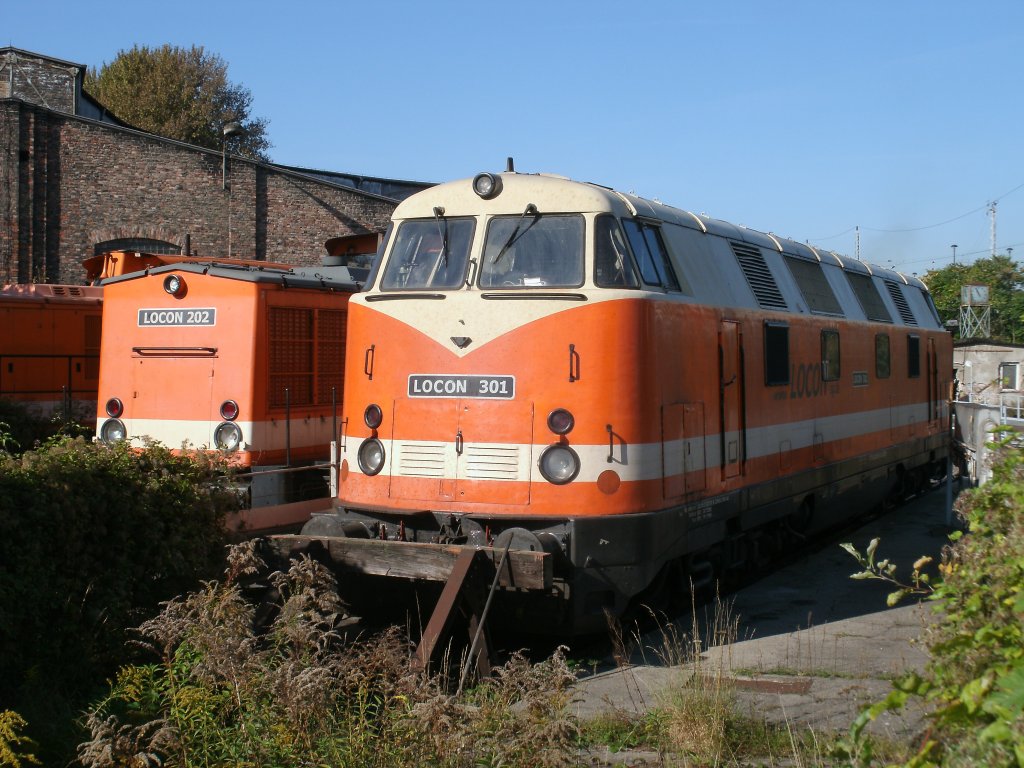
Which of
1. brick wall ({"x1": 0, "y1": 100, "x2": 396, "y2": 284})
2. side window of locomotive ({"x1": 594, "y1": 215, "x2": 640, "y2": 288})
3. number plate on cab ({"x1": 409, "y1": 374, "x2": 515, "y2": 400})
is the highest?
brick wall ({"x1": 0, "y1": 100, "x2": 396, "y2": 284})

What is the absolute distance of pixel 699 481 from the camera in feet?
26.8

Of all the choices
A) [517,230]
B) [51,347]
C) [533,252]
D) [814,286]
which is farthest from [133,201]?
[533,252]

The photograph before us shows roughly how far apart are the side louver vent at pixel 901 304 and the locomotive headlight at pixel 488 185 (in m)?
8.30

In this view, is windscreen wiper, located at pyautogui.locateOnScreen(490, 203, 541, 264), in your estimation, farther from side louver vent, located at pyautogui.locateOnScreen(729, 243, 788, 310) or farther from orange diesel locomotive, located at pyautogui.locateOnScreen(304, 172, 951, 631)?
side louver vent, located at pyautogui.locateOnScreen(729, 243, 788, 310)

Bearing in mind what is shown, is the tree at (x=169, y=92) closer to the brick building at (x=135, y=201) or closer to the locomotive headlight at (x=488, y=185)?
the brick building at (x=135, y=201)

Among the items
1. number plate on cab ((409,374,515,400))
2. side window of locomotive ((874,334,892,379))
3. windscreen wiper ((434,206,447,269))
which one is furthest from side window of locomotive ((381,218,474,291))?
side window of locomotive ((874,334,892,379))

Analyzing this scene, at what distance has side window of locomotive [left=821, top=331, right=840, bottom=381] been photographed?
11.0 meters

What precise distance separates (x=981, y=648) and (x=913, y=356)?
11.9 metres

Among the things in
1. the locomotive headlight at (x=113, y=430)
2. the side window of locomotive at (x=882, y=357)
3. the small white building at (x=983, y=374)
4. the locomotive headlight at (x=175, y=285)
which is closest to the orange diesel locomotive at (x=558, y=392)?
the locomotive headlight at (x=175, y=285)

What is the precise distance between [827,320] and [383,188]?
94.0 feet

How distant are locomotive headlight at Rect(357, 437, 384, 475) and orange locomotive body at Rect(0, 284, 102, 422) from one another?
28.7 feet

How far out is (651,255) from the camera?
7871 mm

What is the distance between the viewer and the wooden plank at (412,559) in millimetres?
6660

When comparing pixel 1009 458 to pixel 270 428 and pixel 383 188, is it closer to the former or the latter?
pixel 270 428
